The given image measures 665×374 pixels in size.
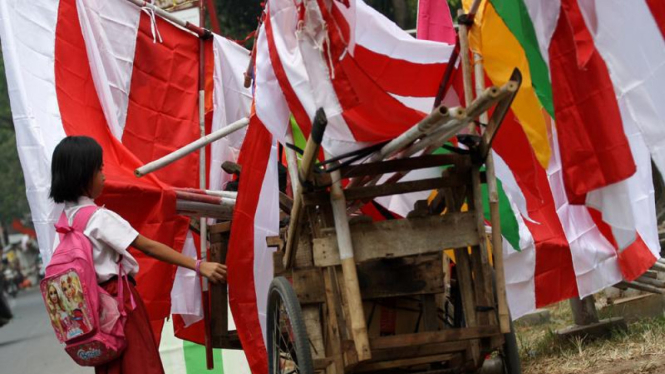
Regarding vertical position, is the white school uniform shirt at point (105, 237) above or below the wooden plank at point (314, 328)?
above

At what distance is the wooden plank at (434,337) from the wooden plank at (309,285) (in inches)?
25.5

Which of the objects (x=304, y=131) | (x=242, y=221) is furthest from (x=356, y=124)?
(x=242, y=221)

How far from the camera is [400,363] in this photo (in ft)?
14.8

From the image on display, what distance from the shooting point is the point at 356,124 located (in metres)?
4.23

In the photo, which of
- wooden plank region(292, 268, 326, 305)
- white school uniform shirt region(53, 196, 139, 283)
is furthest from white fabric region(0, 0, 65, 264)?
wooden plank region(292, 268, 326, 305)

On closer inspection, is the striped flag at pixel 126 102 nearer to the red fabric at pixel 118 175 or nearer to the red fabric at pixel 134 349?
the red fabric at pixel 118 175

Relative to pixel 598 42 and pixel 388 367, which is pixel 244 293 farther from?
pixel 598 42

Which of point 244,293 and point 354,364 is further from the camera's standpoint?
point 244,293

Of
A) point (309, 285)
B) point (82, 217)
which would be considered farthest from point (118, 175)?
point (309, 285)

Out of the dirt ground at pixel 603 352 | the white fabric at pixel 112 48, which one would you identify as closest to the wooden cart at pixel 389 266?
the dirt ground at pixel 603 352

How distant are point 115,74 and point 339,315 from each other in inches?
107

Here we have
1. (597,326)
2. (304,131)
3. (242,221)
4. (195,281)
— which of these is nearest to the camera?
(304,131)

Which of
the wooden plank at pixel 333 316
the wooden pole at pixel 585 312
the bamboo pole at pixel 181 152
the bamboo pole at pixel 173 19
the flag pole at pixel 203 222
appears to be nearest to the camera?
the wooden plank at pixel 333 316

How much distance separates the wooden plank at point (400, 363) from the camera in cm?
446
